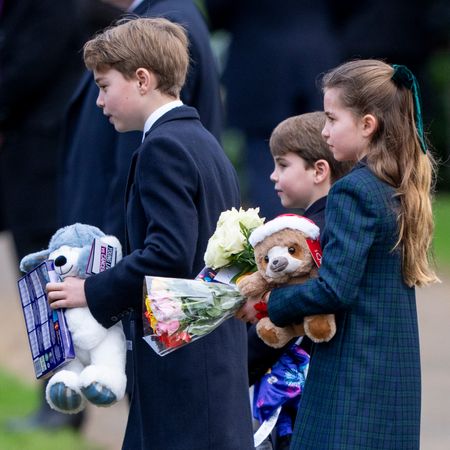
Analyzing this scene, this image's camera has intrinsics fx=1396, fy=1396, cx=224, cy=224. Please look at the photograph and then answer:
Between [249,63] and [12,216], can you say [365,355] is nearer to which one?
[12,216]

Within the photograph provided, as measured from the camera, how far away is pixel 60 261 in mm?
4098

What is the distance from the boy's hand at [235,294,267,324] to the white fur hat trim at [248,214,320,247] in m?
0.16

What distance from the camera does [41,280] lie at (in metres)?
4.10

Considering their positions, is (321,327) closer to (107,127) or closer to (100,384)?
(100,384)

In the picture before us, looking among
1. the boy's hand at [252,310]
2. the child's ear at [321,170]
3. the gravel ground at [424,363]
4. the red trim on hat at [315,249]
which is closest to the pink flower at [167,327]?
the boy's hand at [252,310]

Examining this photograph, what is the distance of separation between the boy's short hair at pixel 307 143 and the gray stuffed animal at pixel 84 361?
633 millimetres

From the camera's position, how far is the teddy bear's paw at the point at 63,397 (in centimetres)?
402

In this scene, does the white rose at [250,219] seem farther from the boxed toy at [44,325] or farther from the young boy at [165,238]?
the boxed toy at [44,325]

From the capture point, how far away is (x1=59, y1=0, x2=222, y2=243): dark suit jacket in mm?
5078

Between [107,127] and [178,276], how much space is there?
1.29 m

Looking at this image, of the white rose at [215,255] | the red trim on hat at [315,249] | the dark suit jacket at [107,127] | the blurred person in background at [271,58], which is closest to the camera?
the red trim on hat at [315,249]

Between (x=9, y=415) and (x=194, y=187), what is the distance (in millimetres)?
3027

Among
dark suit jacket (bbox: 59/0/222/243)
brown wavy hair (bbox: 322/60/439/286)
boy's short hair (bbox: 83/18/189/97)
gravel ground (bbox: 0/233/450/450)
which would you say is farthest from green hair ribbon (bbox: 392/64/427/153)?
gravel ground (bbox: 0/233/450/450)

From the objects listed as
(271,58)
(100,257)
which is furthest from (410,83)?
(271,58)
